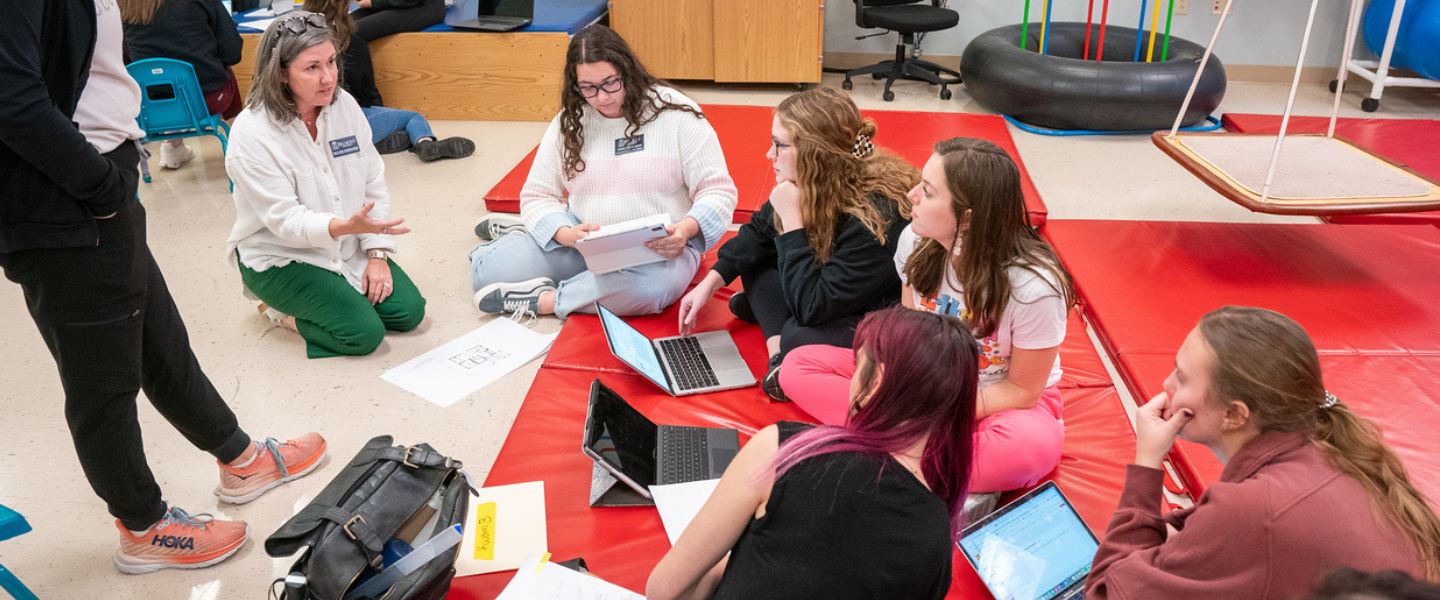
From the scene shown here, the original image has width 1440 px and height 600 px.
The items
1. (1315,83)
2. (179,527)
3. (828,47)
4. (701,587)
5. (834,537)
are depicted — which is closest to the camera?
(834,537)

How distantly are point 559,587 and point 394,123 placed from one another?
12.9 ft

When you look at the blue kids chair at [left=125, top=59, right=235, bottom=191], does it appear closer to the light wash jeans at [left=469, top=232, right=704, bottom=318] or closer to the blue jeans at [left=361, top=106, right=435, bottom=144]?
the blue jeans at [left=361, top=106, right=435, bottom=144]

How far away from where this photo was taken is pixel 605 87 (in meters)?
2.94

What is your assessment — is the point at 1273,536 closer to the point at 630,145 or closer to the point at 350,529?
the point at 350,529

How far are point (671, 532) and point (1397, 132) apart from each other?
4432mm

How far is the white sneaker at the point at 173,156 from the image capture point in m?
4.92

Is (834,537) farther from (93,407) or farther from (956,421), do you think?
(93,407)

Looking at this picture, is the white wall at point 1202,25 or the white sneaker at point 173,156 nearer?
the white sneaker at point 173,156

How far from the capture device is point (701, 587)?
5.11 ft

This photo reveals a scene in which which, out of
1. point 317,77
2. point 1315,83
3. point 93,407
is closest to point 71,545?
point 93,407

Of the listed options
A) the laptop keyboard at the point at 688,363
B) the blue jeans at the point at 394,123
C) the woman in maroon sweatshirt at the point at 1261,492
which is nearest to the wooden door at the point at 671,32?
the blue jeans at the point at 394,123

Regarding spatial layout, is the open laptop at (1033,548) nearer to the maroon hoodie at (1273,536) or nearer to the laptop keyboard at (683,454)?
the maroon hoodie at (1273,536)

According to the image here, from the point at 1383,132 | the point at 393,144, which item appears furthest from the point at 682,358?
the point at 1383,132

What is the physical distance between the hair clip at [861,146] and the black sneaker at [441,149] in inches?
117
